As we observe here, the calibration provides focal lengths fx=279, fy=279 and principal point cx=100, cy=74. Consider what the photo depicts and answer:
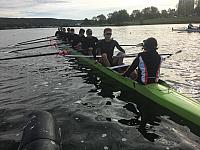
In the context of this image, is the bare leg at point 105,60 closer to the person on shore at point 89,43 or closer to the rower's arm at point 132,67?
the rower's arm at point 132,67

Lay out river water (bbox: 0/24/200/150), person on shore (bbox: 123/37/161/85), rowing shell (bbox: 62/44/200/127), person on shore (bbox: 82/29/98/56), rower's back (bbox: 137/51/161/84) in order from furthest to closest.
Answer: person on shore (bbox: 82/29/98/56) < rower's back (bbox: 137/51/161/84) < person on shore (bbox: 123/37/161/85) < rowing shell (bbox: 62/44/200/127) < river water (bbox: 0/24/200/150)

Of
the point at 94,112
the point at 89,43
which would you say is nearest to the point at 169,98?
the point at 94,112

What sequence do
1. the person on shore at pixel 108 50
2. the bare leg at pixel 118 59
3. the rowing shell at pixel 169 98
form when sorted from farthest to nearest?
the person on shore at pixel 108 50 < the bare leg at pixel 118 59 < the rowing shell at pixel 169 98

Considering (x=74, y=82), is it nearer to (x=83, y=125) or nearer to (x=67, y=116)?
(x=67, y=116)

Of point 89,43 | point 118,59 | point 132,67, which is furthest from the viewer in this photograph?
point 89,43

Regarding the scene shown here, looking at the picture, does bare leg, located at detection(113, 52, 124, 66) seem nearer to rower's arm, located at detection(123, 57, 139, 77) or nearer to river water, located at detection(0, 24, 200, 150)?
river water, located at detection(0, 24, 200, 150)

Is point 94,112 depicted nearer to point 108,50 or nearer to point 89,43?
point 108,50

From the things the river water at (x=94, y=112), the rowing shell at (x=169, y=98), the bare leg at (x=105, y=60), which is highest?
the bare leg at (x=105, y=60)

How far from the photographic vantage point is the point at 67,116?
34.6 ft

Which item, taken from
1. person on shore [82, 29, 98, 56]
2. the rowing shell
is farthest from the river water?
person on shore [82, 29, 98, 56]

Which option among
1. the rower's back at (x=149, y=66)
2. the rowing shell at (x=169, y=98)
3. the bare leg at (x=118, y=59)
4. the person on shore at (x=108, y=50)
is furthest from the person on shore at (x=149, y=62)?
the person on shore at (x=108, y=50)

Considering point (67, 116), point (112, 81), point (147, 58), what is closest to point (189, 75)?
point (112, 81)

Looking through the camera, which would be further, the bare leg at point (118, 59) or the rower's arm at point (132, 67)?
the bare leg at point (118, 59)

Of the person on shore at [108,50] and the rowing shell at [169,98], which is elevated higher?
the person on shore at [108,50]
